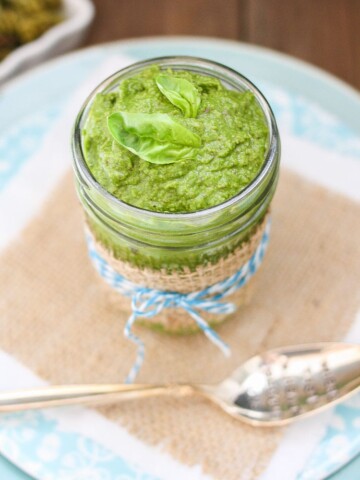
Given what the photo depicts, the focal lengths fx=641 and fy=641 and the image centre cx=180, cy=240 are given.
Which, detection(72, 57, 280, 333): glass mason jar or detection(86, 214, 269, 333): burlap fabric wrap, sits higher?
detection(72, 57, 280, 333): glass mason jar

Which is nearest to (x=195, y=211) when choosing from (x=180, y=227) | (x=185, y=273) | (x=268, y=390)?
(x=180, y=227)

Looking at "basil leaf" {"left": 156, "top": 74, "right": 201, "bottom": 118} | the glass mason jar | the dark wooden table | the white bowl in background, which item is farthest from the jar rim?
the dark wooden table

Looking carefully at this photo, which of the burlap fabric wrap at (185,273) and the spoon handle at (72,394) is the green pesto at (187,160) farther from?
the spoon handle at (72,394)

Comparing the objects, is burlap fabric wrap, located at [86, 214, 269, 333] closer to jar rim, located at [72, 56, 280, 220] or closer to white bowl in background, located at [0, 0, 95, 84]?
Result: jar rim, located at [72, 56, 280, 220]

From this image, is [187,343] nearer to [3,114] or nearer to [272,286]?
[272,286]

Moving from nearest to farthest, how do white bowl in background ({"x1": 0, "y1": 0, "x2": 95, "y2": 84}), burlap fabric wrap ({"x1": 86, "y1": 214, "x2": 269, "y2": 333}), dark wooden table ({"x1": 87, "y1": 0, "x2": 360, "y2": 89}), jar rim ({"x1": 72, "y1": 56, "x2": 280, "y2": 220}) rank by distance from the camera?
jar rim ({"x1": 72, "y1": 56, "x2": 280, "y2": 220}) → burlap fabric wrap ({"x1": 86, "y1": 214, "x2": 269, "y2": 333}) → white bowl in background ({"x1": 0, "y1": 0, "x2": 95, "y2": 84}) → dark wooden table ({"x1": 87, "y1": 0, "x2": 360, "y2": 89})

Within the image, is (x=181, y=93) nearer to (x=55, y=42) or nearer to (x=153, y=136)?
(x=153, y=136)

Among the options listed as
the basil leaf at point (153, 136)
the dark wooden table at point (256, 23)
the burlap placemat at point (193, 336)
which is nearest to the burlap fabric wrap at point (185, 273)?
the burlap placemat at point (193, 336)
